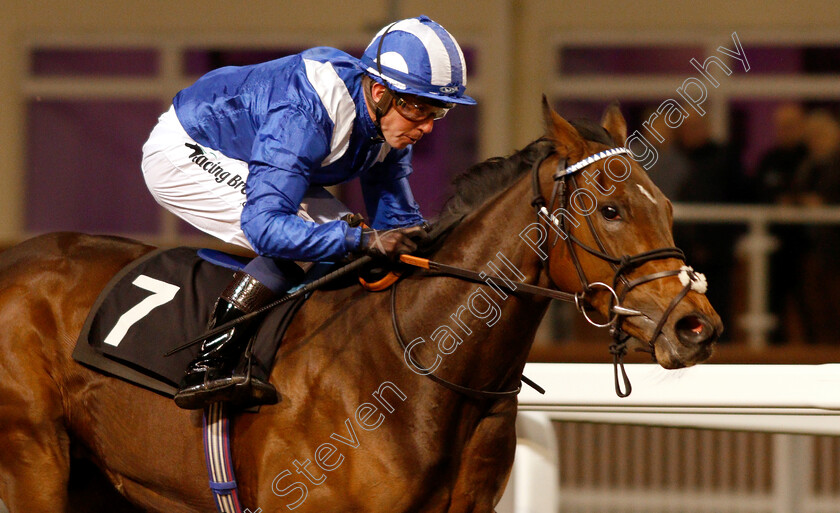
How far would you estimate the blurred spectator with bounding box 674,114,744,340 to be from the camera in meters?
5.97

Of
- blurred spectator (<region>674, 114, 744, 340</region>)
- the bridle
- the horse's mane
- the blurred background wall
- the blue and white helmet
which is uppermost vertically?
the blurred background wall

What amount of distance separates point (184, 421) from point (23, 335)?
21.9 inches

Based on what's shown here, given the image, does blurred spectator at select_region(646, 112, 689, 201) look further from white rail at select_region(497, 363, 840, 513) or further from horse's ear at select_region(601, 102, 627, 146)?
horse's ear at select_region(601, 102, 627, 146)

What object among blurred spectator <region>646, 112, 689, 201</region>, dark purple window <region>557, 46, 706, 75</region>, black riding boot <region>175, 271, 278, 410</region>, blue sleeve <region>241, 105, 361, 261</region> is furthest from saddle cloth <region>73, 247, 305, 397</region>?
dark purple window <region>557, 46, 706, 75</region>

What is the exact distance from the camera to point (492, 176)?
2625mm

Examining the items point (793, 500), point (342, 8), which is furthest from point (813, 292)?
point (342, 8)

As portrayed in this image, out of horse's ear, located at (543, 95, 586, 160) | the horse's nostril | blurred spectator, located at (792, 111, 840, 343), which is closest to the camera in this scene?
the horse's nostril

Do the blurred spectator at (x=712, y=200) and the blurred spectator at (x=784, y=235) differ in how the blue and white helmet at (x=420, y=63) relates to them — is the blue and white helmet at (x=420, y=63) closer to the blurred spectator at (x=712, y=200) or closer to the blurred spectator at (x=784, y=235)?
the blurred spectator at (x=712, y=200)

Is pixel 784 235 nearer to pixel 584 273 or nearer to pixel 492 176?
pixel 492 176

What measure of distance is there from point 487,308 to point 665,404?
0.90 m

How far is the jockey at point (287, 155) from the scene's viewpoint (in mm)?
2490

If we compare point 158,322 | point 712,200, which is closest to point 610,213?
point 158,322

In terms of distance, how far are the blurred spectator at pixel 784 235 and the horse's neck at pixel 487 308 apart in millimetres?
4183

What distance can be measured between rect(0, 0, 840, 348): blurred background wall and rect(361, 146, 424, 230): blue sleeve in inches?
133
